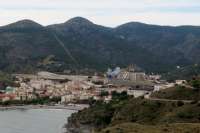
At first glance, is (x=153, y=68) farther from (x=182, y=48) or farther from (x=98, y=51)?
(x=182, y=48)

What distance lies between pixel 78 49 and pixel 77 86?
4882 cm

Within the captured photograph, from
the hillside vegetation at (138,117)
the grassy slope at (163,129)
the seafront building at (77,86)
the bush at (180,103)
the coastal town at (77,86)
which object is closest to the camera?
the grassy slope at (163,129)

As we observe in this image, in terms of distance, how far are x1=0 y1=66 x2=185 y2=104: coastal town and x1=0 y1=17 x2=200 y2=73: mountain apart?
1146 centimetres

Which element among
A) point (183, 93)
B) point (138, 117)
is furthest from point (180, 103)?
point (183, 93)

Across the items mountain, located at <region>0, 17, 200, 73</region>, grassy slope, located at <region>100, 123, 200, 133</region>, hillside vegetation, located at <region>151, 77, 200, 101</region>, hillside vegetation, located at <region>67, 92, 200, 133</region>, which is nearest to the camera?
grassy slope, located at <region>100, 123, 200, 133</region>

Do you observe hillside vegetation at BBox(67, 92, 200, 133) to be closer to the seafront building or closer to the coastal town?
the coastal town

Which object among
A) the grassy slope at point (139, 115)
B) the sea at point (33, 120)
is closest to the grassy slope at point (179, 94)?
the grassy slope at point (139, 115)

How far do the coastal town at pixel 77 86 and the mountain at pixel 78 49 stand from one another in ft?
37.6

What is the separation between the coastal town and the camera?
253 feet

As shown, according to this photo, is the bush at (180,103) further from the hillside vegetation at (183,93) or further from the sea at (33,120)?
the sea at (33,120)

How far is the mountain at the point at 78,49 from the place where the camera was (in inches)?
4697

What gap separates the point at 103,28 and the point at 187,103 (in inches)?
5657

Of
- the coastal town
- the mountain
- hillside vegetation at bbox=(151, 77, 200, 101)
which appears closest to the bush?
hillside vegetation at bbox=(151, 77, 200, 101)

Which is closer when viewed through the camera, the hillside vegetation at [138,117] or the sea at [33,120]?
the hillside vegetation at [138,117]
